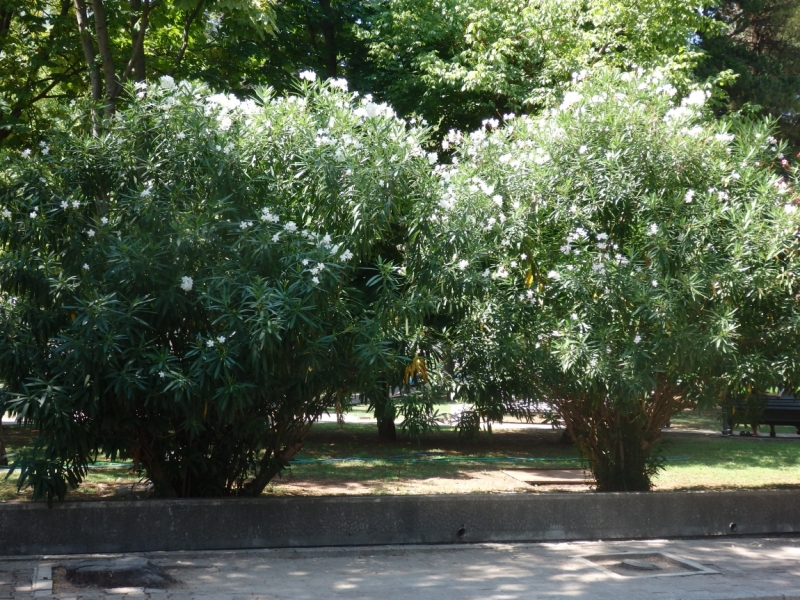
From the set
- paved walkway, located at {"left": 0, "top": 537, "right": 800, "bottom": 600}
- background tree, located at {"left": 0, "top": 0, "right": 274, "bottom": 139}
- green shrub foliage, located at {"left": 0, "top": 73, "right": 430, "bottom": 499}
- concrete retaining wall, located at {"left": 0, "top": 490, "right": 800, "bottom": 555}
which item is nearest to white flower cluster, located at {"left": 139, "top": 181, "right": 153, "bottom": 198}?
green shrub foliage, located at {"left": 0, "top": 73, "right": 430, "bottom": 499}

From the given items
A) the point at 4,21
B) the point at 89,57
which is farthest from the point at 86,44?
the point at 4,21

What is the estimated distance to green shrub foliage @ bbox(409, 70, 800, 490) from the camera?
25.9 feet

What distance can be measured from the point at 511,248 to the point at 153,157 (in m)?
3.48

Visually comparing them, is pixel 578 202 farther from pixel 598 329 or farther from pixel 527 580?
pixel 527 580

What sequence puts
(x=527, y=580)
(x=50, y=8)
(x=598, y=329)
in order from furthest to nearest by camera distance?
(x=50, y=8) < (x=598, y=329) < (x=527, y=580)

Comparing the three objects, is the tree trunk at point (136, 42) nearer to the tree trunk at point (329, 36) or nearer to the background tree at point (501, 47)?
the background tree at point (501, 47)

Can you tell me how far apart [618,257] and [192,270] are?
156 inches

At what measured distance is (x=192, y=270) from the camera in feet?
23.2

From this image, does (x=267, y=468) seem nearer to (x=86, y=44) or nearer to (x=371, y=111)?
(x=371, y=111)

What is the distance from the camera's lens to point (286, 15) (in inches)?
651

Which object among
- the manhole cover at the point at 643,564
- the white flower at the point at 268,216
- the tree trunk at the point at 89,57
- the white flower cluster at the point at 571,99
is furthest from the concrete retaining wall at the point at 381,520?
the tree trunk at the point at 89,57


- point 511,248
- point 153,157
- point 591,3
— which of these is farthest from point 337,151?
point 591,3

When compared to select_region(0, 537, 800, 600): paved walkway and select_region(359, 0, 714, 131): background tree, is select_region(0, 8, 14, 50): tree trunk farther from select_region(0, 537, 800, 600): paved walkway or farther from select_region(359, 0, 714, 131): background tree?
select_region(0, 537, 800, 600): paved walkway

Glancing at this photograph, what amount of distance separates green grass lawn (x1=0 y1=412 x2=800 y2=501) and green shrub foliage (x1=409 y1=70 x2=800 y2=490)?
1.80m
